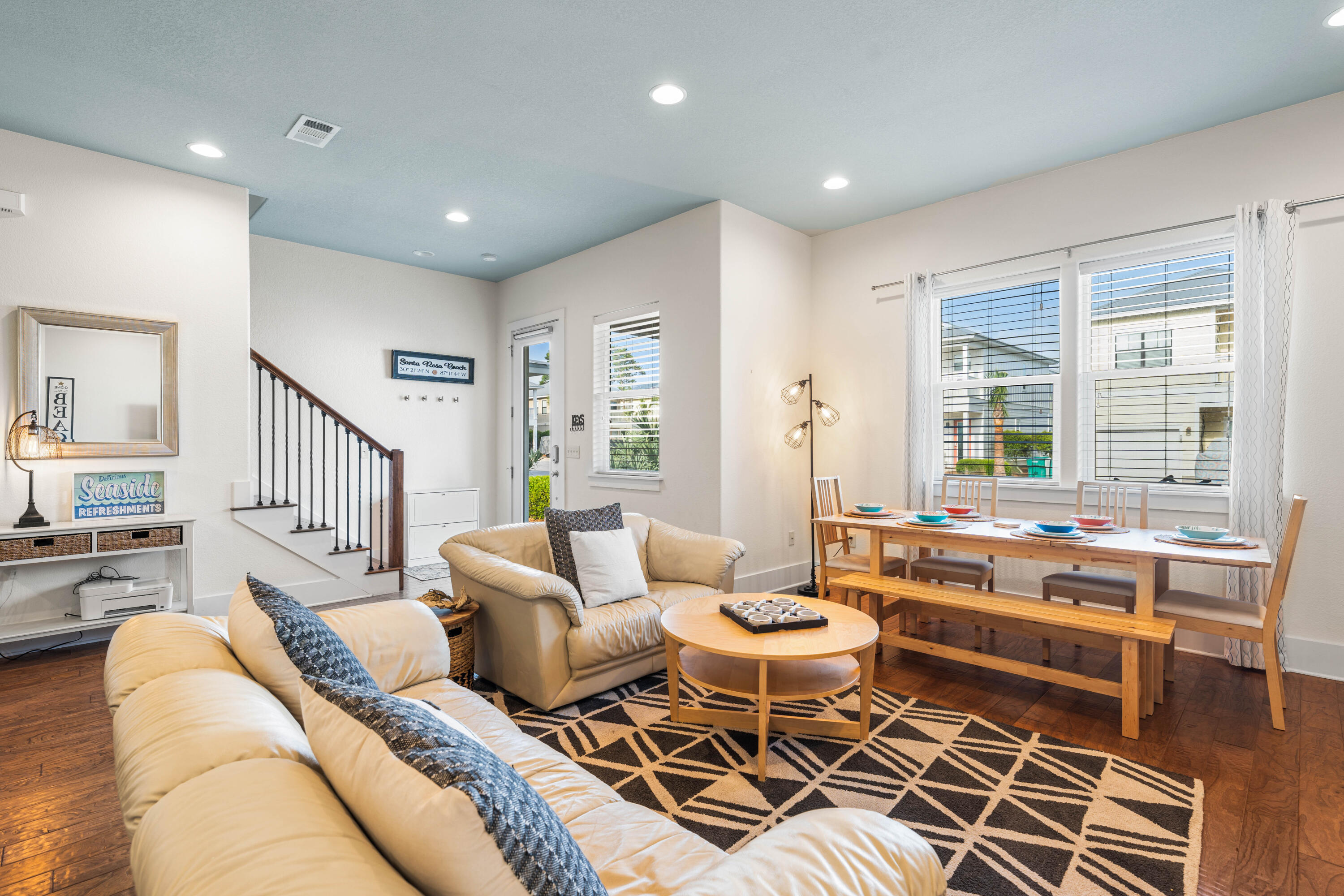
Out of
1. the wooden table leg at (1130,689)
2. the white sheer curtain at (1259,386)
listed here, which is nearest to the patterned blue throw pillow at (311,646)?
the wooden table leg at (1130,689)

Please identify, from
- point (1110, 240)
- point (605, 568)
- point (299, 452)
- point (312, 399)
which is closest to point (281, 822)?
point (605, 568)

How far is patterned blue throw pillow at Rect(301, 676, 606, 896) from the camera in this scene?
27.8 inches

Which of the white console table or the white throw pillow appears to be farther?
the white console table

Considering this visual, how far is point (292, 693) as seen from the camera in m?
1.38

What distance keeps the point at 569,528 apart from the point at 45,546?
277 centimetres

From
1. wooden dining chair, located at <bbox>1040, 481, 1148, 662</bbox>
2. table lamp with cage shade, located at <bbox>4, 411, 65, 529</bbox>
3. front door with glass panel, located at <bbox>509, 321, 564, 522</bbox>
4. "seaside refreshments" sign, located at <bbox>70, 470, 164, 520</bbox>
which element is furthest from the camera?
front door with glass panel, located at <bbox>509, 321, 564, 522</bbox>

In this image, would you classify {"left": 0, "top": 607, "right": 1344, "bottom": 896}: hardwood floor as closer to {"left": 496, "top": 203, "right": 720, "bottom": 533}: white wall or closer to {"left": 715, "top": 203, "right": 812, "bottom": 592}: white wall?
{"left": 715, "top": 203, "right": 812, "bottom": 592}: white wall

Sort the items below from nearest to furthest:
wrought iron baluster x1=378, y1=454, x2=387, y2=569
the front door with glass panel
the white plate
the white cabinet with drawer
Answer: the white plate < wrought iron baluster x1=378, y1=454, x2=387, y2=569 < the white cabinet with drawer < the front door with glass panel

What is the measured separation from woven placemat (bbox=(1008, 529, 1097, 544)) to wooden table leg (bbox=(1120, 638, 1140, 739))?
47cm

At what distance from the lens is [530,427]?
21.2 ft

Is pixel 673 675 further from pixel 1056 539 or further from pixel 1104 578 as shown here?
pixel 1104 578

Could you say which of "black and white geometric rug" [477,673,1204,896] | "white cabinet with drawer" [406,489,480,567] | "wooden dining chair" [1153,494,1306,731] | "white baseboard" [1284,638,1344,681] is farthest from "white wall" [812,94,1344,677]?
"white cabinet with drawer" [406,489,480,567]

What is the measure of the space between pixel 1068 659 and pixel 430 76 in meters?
4.29

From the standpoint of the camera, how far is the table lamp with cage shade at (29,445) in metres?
3.43
